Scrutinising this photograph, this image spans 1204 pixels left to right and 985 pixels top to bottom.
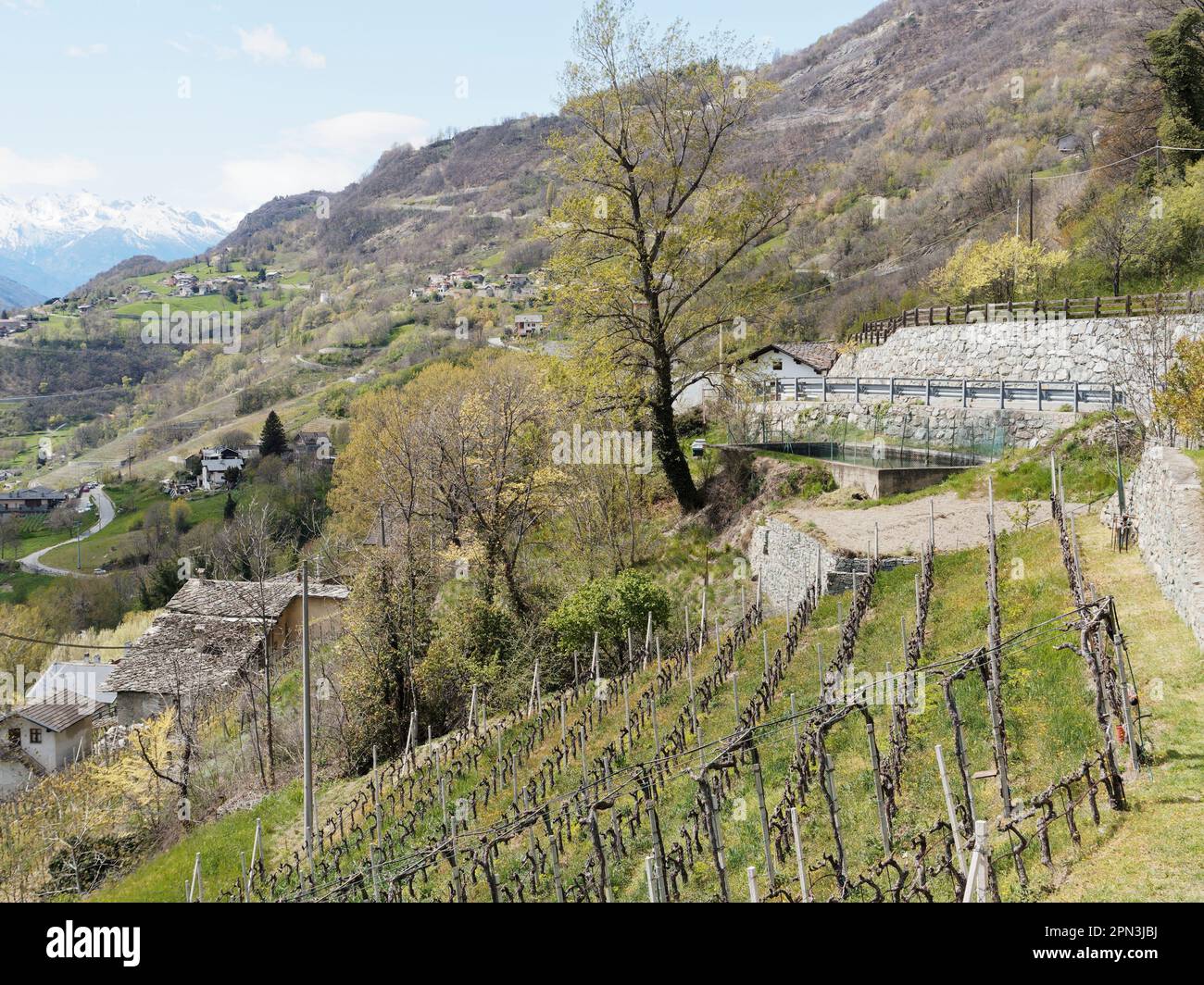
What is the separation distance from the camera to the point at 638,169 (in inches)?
875

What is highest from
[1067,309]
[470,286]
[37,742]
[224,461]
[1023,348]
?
[470,286]

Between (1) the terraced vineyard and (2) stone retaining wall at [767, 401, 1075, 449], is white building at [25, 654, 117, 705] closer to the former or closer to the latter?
(1) the terraced vineyard

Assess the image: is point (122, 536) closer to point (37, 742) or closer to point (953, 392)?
point (37, 742)

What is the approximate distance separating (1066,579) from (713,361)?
1279cm

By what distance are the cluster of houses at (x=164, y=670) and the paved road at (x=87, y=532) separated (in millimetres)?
40833

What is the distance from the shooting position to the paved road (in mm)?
81125

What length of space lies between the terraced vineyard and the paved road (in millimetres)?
75347

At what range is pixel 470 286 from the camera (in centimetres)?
14675

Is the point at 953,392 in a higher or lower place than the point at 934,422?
higher

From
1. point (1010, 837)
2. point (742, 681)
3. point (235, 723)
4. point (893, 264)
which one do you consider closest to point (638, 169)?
point (742, 681)

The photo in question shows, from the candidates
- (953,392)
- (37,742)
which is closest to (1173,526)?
(953,392)

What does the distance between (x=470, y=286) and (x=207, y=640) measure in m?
120

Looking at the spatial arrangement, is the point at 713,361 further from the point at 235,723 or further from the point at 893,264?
the point at 893,264

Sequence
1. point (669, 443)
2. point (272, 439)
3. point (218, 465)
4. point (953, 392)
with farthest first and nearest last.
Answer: point (218, 465) < point (272, 439) < point (953, 392) < point (669, 443)
